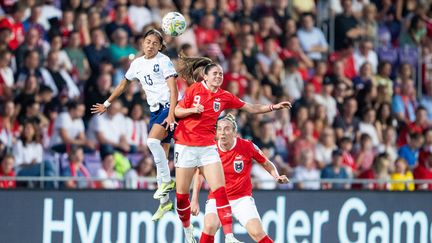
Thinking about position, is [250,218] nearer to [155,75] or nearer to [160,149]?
[160,149]

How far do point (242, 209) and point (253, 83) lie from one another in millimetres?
5036

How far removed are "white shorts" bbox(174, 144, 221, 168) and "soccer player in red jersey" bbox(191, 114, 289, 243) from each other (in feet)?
A: 2.78

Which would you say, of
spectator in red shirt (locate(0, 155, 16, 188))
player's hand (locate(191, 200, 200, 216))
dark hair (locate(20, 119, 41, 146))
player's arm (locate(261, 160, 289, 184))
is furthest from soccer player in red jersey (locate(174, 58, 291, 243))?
dark hair (locate(20, 119, 41, 146))

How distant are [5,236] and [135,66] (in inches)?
143

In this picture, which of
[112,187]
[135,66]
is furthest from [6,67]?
[135,66]

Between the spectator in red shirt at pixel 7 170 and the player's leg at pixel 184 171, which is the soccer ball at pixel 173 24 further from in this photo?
the spectator in red shirt at pixel 7 170

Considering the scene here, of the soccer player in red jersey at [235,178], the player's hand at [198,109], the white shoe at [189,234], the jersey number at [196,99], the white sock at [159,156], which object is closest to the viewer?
the player's hand at [198,109]

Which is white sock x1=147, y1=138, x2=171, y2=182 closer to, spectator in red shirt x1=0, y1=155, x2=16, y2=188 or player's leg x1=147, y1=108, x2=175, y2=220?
player's leg x1=147, y1=108, x2=175, y2=220

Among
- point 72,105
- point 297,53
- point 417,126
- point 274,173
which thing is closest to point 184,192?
point 274,173

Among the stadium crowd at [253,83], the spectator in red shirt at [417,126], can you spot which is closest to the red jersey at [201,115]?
the stadium crowd at [253,83]

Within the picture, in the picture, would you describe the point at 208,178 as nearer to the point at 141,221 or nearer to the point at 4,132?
the point at 141,221

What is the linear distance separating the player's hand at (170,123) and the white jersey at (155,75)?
0.22 meters

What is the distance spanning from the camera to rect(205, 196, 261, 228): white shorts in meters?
16.3

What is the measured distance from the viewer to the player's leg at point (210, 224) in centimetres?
1614
